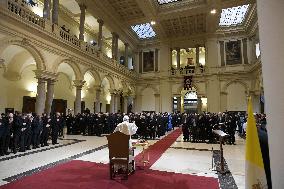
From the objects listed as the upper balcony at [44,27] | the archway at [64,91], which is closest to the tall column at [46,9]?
the upper balcony at [44,27]

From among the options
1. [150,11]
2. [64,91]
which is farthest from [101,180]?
[150,11]

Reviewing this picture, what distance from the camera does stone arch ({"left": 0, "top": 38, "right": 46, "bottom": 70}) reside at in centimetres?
1032

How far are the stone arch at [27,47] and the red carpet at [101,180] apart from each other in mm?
6999

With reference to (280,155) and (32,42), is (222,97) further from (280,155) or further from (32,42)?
(280,155)

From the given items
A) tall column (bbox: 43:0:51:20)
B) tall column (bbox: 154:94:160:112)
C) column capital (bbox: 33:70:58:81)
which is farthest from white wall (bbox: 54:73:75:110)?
tall column (bbox: 154:94:160:112)

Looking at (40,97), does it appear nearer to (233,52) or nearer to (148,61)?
(148,61)

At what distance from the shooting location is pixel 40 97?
498 inches

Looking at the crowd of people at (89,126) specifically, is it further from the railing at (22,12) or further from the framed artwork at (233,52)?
the framed artwork at (233,52)

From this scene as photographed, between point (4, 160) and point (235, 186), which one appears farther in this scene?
point (4, 160)

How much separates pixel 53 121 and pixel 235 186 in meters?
9.04

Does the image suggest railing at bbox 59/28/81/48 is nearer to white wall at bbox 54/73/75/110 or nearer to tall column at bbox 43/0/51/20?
tall column at bbox 43/0/51/20

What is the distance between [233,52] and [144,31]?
34.2 feet

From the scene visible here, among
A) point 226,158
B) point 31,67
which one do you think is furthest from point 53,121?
point 226,158

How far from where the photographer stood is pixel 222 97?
Answer: 25297 mm
